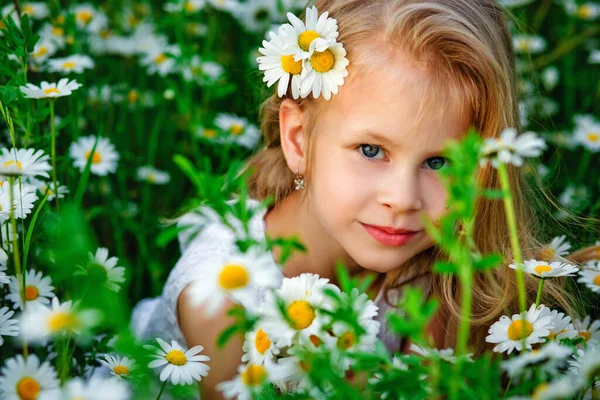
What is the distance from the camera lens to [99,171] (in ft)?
5.19

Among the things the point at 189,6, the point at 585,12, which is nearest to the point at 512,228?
the point at 189,6

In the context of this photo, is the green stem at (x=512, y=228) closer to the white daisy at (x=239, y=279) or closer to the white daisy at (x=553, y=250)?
the white daisy at (x=239, y=279)

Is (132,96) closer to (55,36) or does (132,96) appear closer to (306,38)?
(55,36)

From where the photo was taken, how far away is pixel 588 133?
195 centimetres

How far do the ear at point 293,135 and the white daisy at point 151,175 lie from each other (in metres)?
0.59

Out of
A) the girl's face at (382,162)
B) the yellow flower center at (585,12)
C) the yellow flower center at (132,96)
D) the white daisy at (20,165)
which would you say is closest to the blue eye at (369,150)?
the girl's face at (382,162)

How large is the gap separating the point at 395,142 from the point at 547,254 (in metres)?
0.37

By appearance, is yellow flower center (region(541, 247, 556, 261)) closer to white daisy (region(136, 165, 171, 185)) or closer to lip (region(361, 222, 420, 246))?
lip (region(361, 222, 420, 246))

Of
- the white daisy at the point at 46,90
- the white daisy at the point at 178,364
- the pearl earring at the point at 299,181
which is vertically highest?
the white daisy at the point at 46,90

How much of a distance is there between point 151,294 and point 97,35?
78 cm

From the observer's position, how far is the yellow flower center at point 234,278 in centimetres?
73

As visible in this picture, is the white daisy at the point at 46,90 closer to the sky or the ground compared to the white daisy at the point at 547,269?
closer to the sky

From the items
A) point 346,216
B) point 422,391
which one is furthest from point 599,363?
point 346,216

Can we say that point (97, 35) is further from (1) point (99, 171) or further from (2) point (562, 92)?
(2) point (562, 92)
